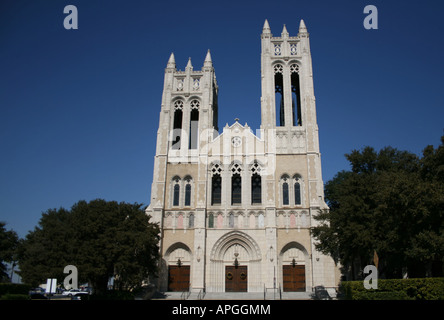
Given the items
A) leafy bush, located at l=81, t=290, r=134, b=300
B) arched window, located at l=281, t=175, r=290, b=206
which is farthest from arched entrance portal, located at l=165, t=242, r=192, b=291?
arched window, located at l=281, t=175, r=290, b=206

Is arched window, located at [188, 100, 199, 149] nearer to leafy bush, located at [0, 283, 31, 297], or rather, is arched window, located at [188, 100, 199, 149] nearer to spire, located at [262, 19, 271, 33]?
spire, located at [262, 19, 271, 33]

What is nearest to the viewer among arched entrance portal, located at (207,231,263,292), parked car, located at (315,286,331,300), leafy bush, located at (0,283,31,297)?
leafy bush, located at (0,283,31,297)

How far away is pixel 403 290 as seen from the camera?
21766 mm

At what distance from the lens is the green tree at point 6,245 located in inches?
1639

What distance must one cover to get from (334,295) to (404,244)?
9.53m

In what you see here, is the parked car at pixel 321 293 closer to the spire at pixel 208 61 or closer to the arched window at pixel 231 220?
the arched window at pixel 231 220

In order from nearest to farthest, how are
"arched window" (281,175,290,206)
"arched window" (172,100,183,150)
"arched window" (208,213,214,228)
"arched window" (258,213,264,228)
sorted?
"arched window" (258,213,264,228) < "arched window" (208,213,214,228) < "arched window" (281,175,290,206) < "arched window" (172,100,183,150)

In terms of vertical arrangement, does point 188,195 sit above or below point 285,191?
below

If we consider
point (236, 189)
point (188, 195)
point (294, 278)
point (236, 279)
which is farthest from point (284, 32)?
point (236, 279)

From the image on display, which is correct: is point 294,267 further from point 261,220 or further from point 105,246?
point 105,246

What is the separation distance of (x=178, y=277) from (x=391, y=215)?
63.9 feet

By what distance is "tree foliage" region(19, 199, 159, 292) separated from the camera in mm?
25797

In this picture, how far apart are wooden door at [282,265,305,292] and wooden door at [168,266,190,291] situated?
8802 millimetres
